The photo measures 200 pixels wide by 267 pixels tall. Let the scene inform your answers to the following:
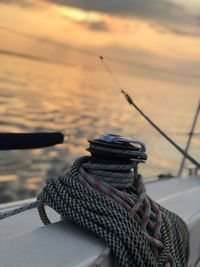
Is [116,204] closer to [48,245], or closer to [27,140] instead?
[48,245]

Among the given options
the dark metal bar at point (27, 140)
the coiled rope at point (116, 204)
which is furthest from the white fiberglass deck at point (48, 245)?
the dark metal bar at point (27, 140)

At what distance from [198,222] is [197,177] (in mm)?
1297

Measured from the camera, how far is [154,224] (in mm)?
1540

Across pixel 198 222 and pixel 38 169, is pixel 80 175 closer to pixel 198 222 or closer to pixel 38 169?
pixel 198 222

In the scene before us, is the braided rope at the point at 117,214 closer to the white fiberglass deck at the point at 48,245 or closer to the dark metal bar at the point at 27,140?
the white fiberglass deck at the point at 48,245

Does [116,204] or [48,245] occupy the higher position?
[116,204]

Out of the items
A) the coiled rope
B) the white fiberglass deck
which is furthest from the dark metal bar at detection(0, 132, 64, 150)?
the coiled rope

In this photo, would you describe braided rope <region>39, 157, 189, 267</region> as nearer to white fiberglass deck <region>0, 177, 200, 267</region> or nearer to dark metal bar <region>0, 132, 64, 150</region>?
white fiberglass deck <region>0, 177, 200, 267</region>

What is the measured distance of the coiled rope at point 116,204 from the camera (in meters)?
1.40

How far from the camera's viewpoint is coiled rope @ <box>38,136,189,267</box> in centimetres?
140

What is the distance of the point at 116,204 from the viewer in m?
1.45

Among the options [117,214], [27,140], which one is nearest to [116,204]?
[117,214]

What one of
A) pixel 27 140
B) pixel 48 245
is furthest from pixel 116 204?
Result: pixel 27 140

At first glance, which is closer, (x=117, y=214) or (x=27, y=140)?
(x=117, y=214)
